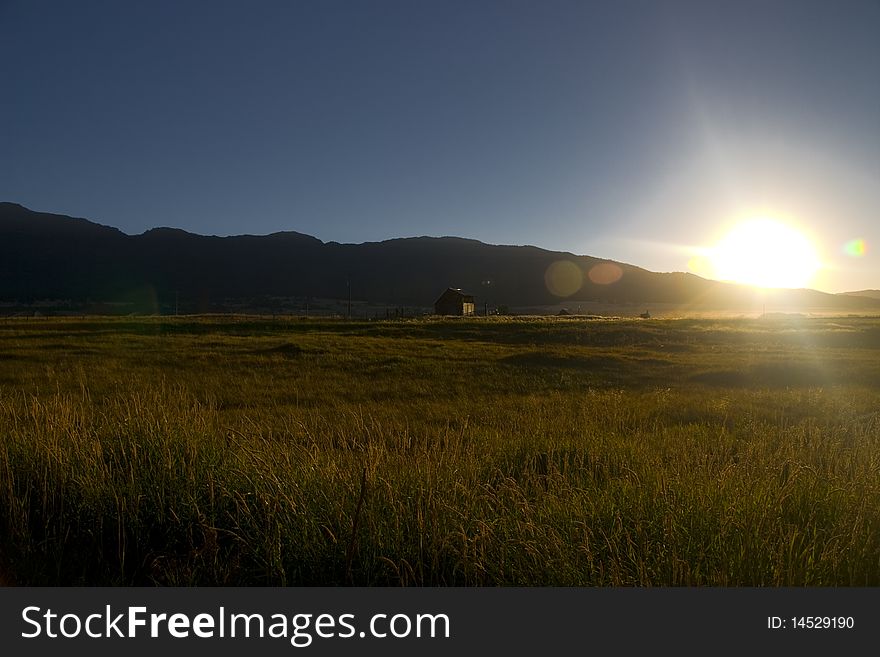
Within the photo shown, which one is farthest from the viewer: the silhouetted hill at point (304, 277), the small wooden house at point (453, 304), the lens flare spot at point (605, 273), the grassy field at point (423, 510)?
the lens flare spot at point (605, 273)

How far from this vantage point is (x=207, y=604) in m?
2.81

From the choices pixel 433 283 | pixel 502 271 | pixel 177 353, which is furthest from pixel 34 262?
pixel 177 353

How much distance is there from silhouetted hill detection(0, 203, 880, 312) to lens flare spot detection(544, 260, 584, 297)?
0.39 metres

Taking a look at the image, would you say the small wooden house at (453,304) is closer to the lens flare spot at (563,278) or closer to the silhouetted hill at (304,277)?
the silhouetted hill at (304,277)

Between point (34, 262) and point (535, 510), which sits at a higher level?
point (34, 262)

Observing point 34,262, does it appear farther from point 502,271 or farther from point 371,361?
point 371,361

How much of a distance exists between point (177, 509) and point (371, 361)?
767 inches

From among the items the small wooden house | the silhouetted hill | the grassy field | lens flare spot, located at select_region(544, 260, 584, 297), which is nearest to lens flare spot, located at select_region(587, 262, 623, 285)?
the silhouetted hill

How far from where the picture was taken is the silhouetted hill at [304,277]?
13862cm

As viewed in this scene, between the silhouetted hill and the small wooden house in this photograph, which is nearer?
the small wooden house

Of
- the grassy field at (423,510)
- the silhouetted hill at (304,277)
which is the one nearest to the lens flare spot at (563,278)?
the silhouetted hill at (304,277)

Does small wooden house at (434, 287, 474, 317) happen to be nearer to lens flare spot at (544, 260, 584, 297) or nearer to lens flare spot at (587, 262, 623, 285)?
lens flare spot at (544, 260, 584, 297)

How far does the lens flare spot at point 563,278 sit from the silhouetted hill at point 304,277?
0.39 m

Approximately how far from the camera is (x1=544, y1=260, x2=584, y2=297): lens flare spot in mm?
156625
